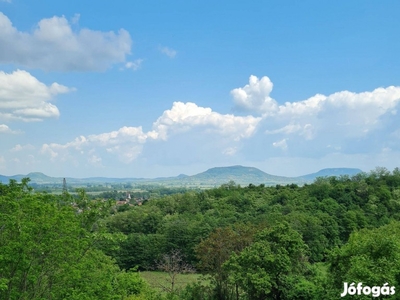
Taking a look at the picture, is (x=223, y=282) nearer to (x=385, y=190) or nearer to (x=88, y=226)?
(x=88, y=226)

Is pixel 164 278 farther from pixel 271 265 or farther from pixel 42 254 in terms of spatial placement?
pixel 42 254

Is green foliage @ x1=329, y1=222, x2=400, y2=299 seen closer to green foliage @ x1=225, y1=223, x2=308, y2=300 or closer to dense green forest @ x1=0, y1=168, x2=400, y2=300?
dense green forest @ x1=0, y1=168, x2=400, y2=300

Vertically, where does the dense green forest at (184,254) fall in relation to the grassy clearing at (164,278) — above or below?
above

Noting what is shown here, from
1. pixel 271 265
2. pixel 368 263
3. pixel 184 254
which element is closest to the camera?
pixel 368 263

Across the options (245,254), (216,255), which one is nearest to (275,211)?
(216,255)

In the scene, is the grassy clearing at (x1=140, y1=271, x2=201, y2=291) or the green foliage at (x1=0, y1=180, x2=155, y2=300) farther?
the grassy clearing at (x1=140, y1=271, x2=201, y2=291)

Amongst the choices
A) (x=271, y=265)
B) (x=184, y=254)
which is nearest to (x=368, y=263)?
(x=271, y=265)

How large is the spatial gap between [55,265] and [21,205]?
194 cm

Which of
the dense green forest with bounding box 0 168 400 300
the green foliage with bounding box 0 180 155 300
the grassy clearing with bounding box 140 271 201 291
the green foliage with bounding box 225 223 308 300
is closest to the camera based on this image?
the green foliage with bounding box 0 180 155 300

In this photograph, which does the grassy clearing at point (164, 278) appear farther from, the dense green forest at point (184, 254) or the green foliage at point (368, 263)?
the green foliage at point (368, 263)

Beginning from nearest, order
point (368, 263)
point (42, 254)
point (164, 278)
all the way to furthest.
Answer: point (42, 254) < point (368, 263) < point (164, 278)

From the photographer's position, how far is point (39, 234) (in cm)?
952

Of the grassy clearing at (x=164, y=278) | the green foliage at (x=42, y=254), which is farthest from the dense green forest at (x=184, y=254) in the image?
the grassy clearing at (x=164, y=278)

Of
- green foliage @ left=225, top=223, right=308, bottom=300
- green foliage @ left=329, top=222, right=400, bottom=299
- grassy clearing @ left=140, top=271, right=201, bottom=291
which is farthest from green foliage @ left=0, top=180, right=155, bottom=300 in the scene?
grassy clearing @ left=140, top=271, right=201, bottom=291
